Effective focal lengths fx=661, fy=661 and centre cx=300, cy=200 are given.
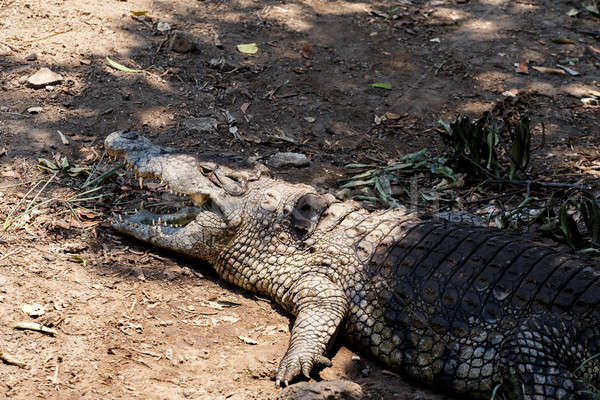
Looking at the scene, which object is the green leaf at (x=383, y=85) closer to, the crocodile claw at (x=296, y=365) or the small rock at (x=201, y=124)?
the small rock at (x=201, y=124)

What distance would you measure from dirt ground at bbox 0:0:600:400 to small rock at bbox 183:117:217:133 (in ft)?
0.16

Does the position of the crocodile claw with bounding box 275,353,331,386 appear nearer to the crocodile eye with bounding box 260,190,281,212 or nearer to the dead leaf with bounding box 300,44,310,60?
the crocodile eye with bounding box 260,190,281,212

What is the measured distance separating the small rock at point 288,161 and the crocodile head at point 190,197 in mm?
825

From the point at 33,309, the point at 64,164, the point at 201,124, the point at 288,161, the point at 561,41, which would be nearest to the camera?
the point at 33,309

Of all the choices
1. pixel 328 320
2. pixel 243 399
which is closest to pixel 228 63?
pixel 328 320

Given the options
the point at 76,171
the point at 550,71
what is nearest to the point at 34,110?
the point at 76,171

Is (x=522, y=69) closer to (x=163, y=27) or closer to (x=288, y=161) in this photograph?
(x=288, y=161)

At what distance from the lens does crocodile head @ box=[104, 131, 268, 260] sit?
434 centimetres

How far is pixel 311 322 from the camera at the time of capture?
3725 mm

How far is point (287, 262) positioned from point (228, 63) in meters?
3.26

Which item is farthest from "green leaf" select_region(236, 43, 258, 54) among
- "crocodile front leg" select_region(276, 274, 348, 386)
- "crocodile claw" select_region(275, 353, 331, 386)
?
"crocodile claw" select_region(275, 353, 331, 386)

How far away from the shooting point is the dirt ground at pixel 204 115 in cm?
350

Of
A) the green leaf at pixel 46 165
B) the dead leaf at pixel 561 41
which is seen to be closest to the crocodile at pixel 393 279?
the green leaf at pixel 46 165

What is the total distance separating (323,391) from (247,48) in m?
4.72
